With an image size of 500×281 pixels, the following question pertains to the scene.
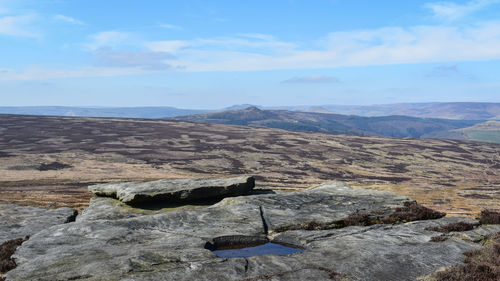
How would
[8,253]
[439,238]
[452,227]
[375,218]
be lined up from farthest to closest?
[375,218] → [452,227] → [439,238] → [8,253]

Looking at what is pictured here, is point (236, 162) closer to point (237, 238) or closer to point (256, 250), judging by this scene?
point (237, 238)

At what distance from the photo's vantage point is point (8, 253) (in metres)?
15.4

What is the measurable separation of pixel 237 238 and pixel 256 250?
1.31 m

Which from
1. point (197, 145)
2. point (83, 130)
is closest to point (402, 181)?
point (197, 145)

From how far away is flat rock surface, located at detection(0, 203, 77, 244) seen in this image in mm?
20078

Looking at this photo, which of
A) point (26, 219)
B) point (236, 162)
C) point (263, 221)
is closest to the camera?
point (263, 221)

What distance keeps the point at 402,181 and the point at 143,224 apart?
93.6 meters

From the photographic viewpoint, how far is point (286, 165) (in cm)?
11694

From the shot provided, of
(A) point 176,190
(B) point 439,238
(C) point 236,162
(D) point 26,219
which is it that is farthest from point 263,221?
(C) point 236,162

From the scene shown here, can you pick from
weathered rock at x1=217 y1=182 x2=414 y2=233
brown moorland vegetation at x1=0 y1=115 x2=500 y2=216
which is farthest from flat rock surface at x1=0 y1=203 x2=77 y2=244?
brown moorland vegetation at x1=0 y1=115 x2=500 y2=216

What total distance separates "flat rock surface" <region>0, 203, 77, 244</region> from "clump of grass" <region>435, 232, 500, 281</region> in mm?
20860

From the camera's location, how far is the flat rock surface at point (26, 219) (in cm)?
2008

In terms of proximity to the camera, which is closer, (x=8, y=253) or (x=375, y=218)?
(x=8, y=253)

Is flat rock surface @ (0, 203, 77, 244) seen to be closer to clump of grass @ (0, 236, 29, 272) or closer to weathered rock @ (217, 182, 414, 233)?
clump of grass @ (0, 236, 29, 272)
